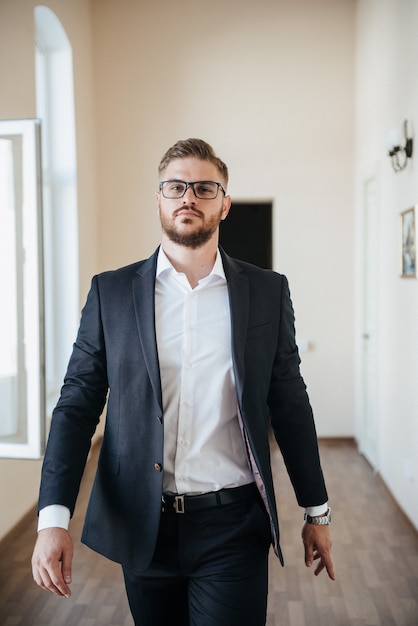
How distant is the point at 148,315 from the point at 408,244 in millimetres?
2762

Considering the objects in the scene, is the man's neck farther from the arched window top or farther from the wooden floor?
the arched window top

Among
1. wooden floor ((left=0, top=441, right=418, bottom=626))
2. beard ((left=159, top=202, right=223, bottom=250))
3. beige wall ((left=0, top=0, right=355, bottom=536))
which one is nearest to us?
beard ((left=159, top=202, right=223, bottom=250))

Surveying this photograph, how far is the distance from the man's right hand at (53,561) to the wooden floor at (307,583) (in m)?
1.64

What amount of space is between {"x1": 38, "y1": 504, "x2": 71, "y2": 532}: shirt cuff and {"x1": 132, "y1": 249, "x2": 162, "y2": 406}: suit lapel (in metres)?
0.32

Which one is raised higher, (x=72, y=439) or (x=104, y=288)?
(x=104, y=288)

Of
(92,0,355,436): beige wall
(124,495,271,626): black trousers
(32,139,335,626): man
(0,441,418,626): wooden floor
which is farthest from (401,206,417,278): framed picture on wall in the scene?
(124,495,271,626): black trousers

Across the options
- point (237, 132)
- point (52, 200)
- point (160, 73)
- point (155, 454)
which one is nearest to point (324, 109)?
point (237, 132)

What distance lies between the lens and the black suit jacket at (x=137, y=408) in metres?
1.46

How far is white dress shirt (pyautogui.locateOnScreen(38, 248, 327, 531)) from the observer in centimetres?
149

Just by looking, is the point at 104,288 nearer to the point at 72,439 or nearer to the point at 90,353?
the point at 90,353

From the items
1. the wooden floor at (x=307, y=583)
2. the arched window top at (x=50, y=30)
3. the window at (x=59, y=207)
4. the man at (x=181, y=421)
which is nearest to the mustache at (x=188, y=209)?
the man at (x=181, y=421)

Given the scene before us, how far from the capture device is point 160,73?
230 inches

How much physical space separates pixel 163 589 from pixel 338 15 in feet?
18.3

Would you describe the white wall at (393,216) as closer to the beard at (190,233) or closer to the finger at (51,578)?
the beard at (190,233)
